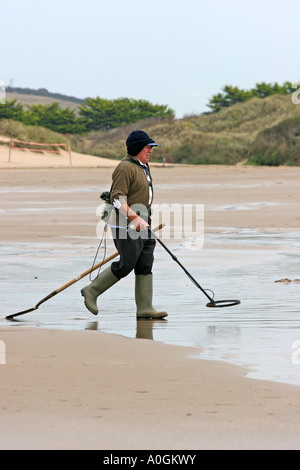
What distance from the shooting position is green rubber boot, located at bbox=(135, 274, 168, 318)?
817 cm

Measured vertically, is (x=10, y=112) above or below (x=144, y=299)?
above

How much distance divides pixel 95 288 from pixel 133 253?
0.47 metres

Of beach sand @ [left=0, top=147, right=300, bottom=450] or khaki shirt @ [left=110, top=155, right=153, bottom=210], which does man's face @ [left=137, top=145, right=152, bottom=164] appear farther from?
beach sand @ [left=0, top=147, right=300, bottom=450]

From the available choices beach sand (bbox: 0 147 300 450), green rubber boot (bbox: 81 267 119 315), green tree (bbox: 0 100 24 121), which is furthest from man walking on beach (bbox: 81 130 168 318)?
green tree (bbox: 0 100 24 121)

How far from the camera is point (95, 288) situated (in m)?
8.38

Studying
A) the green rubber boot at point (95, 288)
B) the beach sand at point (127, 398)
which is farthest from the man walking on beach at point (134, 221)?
the beach sand at point (127, 398)

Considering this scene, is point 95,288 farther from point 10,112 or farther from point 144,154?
point 10,112

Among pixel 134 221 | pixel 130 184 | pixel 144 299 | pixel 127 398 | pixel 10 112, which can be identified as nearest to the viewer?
pixel 127 398

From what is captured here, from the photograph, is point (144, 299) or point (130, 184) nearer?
point (130, 184)

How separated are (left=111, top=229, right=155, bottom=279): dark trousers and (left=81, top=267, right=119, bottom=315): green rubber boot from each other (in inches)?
2.6

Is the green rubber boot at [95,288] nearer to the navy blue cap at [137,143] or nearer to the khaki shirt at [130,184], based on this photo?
the khaki shirt at [130,184]

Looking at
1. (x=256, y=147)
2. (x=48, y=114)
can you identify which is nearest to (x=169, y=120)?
(x=48, y=114)

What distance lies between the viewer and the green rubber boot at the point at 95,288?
830 centimetres

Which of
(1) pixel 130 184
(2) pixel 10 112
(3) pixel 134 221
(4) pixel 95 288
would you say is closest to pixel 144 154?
(1) pixel 130 184
